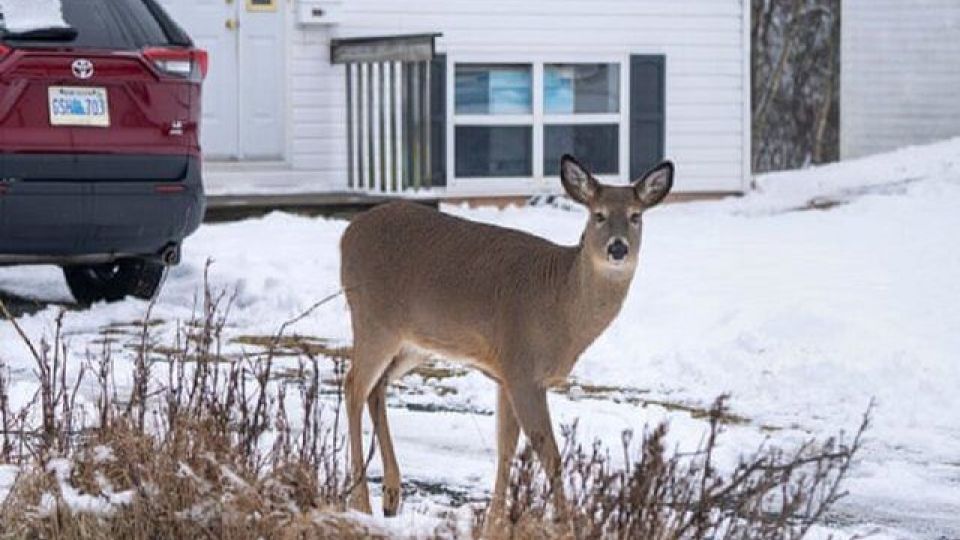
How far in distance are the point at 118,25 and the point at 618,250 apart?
20.2 ft

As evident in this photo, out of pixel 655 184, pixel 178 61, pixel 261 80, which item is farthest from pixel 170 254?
pixel 261 80

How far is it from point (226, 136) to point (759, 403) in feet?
36.5

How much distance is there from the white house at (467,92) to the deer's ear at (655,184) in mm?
12496

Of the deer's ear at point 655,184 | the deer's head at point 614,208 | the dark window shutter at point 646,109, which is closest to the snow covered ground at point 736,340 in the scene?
the deer's head at point 614,208

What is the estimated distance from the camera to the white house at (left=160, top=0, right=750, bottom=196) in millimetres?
21625

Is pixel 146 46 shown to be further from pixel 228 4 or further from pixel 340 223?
pixel 228 4

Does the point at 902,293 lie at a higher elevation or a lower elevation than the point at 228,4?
lower

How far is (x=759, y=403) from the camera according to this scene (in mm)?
11258

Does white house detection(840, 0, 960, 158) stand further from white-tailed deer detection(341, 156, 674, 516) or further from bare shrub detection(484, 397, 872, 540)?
bare shrub detection(484, 397, 872, 540)

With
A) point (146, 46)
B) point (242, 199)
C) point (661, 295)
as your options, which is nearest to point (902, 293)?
point (661, 295)

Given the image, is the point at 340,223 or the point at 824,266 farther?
the point at 340,223

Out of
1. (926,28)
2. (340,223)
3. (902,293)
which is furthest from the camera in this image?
(926,28)

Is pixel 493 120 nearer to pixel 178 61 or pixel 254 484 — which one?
pixel 178 61

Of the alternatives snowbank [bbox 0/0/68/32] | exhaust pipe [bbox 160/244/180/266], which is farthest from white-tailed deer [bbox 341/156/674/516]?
exhaust pipe [bbox 160/244/180/266]
